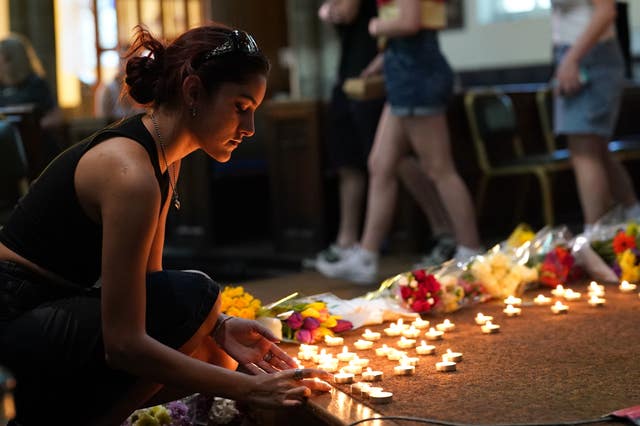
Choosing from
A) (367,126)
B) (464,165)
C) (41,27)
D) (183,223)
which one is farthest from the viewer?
(41,27)

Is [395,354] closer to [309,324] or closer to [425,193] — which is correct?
[309,324]

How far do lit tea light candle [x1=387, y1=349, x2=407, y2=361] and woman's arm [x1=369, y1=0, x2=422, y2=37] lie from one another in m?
1.83

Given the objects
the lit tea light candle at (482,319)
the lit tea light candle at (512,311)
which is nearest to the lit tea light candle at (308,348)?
the lit tea light candle at (482,319)

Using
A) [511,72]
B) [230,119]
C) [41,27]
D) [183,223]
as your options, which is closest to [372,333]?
[230,119]

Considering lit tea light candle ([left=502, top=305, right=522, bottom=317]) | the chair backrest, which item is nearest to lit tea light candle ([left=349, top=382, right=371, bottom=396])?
lit tea light candle ([left=502, top=305, right=522, bottom=317])

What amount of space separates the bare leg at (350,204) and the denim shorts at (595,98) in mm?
1147

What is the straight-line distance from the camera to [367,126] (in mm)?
4777

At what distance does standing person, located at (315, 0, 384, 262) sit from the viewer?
4660mm

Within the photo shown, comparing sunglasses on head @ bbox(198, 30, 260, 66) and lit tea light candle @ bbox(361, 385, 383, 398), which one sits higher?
sunglasses on head @ bbox(198, 30, 260, 66)

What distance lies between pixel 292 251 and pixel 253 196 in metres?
1.14

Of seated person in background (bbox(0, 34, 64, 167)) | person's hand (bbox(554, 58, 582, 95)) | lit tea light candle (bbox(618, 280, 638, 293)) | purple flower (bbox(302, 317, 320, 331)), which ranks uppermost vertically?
person's hand (bbox(554, 58, 582, 95))

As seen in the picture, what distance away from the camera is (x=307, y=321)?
281cm

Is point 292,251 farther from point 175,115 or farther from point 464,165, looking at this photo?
point 175,115

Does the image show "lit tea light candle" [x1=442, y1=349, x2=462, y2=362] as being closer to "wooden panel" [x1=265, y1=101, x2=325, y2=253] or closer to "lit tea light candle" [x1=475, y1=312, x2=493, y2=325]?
"lit tea light candle" [x1=475, y1=312, x2=493, y2=325]
